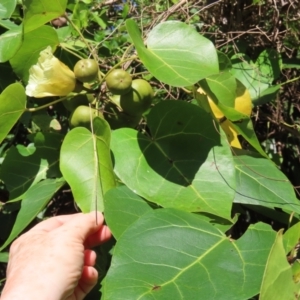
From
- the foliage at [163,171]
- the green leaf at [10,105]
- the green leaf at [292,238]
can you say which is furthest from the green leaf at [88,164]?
the green leaf at [292,238]

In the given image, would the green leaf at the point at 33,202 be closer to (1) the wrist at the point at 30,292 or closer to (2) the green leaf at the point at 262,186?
(1) the wrist at the point at 30,292

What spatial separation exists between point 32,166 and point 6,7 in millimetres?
301

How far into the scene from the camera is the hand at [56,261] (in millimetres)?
787

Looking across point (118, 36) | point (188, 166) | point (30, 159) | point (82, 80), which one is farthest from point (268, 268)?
point (118, 36)

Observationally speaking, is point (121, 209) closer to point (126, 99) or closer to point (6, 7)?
point (126, 99)

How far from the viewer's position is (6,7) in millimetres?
1095

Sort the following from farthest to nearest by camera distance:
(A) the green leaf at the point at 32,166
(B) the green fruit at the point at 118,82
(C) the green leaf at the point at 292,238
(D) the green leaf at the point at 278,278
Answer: (A) the green leaf at the point at 32,166
(B) the green fruit at the point at 118,82
(C) the green leaf at the point at 292,238
(D) the green leaf at the point at 278,278

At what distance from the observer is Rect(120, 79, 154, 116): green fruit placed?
0.90m

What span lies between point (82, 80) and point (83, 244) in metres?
0.25

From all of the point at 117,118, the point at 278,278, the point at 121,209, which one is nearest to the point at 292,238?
the point at 278,278

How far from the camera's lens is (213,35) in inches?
47.5

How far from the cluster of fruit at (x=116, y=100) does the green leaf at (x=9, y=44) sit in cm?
11

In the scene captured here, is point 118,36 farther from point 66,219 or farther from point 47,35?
point 66,219

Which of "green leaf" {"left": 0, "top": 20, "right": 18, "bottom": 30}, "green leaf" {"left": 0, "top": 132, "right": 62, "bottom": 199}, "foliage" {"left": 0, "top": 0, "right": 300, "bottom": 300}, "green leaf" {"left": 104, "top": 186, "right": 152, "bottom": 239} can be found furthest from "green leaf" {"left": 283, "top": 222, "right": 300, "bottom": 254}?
"green leaf" {"left": 0, "top": 20, "right": 18, "bottom": 30}
